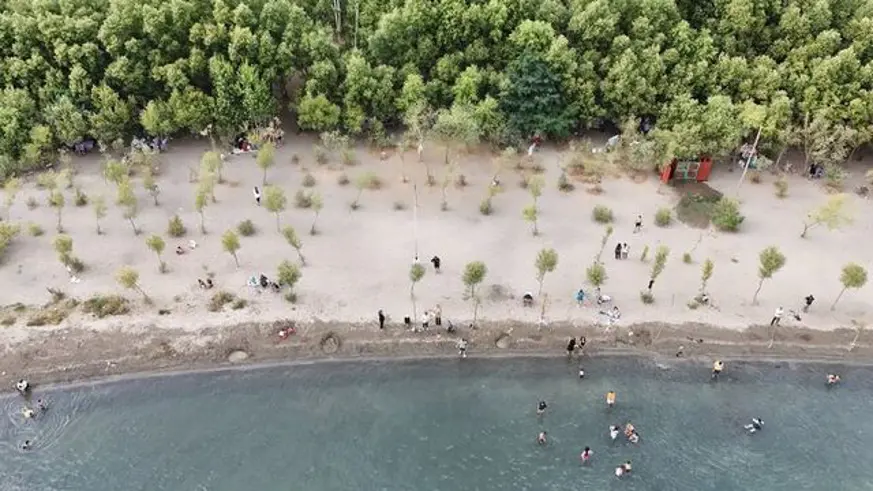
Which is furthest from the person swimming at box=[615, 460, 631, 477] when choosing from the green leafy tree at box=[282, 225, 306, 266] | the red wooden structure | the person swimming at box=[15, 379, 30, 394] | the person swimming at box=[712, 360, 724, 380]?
Answer: the person swimming at box=[15, 379, 30, 394]

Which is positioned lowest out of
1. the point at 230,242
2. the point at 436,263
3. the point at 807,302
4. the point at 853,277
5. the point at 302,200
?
the point at 807,302

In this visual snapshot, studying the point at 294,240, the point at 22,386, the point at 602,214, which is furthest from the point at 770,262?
the point at 22,386

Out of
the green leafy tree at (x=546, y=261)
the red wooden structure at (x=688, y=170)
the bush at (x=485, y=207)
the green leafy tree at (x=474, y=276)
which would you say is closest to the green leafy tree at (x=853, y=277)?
the red wooden structure at (x=688, y=170)

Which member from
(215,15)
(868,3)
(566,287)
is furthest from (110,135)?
(868,3)

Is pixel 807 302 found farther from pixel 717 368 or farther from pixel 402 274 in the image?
pixel 402 274

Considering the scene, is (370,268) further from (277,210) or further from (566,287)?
(566,287)

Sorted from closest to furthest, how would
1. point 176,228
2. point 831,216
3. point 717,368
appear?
point 717,368, point 831,216, point 176,228

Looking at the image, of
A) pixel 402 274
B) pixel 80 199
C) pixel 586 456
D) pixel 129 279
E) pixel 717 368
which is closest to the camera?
pixel 586 456
